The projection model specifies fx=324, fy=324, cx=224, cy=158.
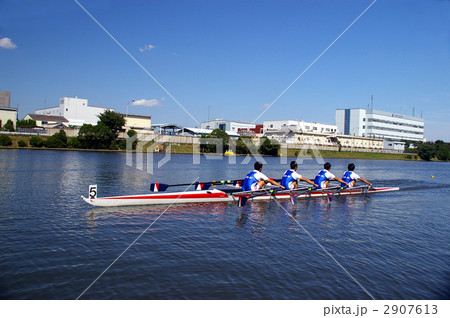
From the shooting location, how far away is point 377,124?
428ft

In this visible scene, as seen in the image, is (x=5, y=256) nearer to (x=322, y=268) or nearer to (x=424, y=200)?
(x=322, y=268)

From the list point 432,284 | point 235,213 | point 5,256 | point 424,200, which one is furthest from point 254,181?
point 424,200

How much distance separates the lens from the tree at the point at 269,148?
2896 inches

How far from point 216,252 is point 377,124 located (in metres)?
137

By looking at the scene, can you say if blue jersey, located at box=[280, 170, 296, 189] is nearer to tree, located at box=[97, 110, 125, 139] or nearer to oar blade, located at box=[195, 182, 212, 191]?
oar blade, located at box=[195, 182, 212, 191]

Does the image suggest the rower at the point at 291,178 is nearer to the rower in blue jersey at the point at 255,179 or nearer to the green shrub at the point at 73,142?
the rower in blue jersey at the point at 255,179

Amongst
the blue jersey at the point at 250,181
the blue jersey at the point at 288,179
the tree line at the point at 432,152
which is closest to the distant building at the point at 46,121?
the blue jersey at the point at 288,179

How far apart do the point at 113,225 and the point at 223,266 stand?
5.07m

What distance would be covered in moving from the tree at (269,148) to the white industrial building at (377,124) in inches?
2718

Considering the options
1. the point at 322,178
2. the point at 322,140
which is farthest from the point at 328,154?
the point at 322,178

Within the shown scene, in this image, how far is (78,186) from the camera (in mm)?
19484

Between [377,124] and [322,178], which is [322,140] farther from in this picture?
[322,178]

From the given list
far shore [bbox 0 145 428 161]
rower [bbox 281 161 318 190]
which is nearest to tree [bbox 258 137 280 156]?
far shore [bbox 0 145 428 161]

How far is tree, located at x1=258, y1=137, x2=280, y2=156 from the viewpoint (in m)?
73.6
